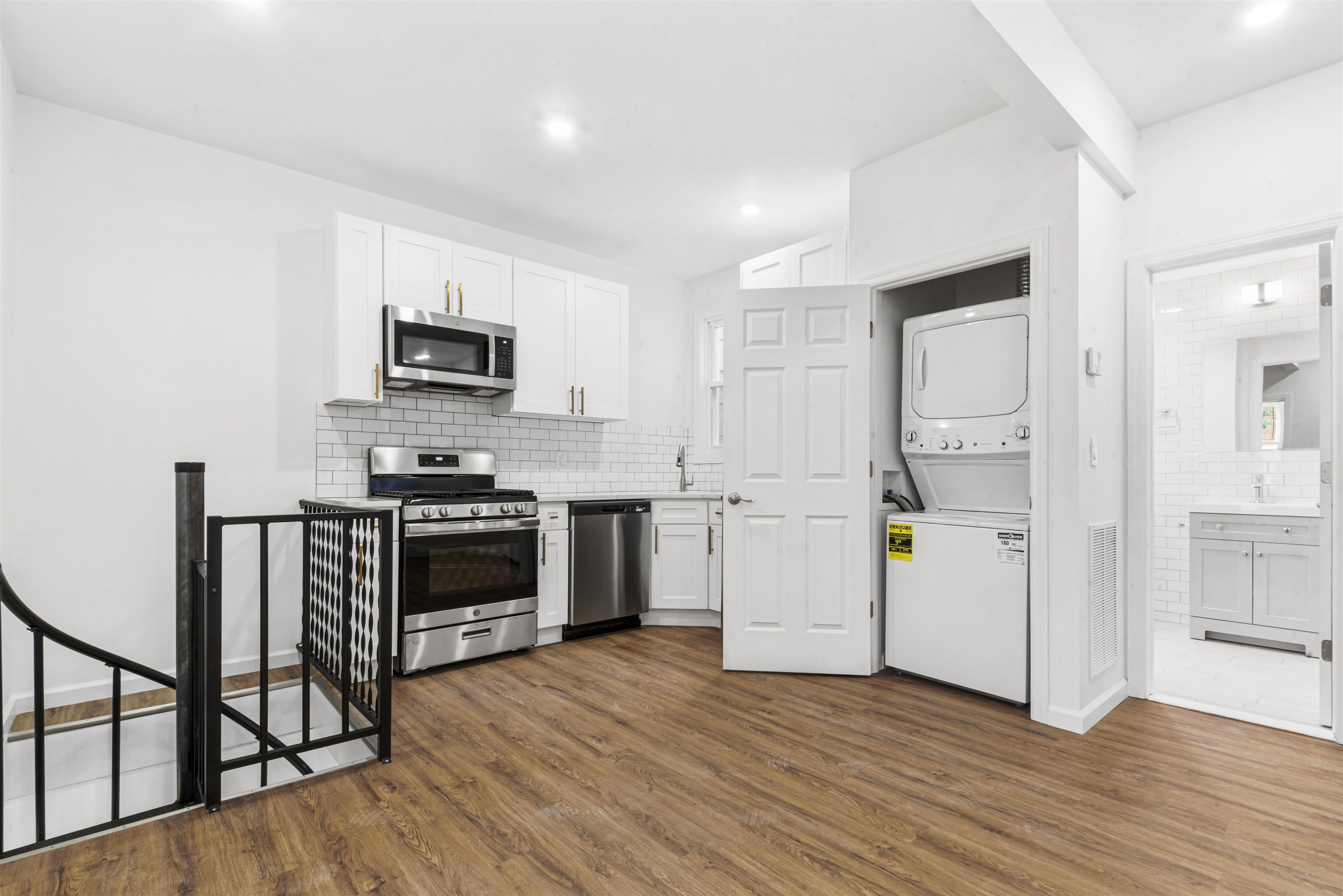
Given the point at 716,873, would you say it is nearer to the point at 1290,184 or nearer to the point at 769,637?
the point at 769,637

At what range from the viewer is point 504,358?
4.10m

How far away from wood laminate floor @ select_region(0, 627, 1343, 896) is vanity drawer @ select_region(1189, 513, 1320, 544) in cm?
175

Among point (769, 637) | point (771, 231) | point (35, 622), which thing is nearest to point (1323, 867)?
point (769, 637)

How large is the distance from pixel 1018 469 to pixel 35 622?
3783mm

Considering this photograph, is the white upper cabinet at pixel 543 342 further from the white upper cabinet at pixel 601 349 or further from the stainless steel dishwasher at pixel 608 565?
the stainless steel dishwasher at pixel 608 565

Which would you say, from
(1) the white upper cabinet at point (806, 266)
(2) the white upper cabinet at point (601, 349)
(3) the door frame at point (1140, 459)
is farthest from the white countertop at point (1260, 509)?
(2) the white upper cabinet at point (601, 349)

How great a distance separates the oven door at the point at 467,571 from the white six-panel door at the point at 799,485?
118 cm

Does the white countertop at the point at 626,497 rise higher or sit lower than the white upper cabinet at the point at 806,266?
lower

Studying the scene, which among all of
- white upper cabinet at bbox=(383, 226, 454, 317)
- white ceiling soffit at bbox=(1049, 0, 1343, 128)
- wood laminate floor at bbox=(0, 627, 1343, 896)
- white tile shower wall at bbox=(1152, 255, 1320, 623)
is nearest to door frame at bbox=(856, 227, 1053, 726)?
wood laminate floor at bbox=(0, 627, 1343, 896)

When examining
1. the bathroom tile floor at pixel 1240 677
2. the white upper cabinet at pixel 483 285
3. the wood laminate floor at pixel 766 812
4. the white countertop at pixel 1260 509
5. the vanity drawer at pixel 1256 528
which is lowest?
the bathroom tile floor at pixel 1240 677

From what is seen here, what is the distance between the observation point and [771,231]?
15.2ft

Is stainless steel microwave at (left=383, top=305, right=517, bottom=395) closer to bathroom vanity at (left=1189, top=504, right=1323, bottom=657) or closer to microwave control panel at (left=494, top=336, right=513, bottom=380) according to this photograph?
microwave control panel at (left=494, top=336, right=513, bottom=380)

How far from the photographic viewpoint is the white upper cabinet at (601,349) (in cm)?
457

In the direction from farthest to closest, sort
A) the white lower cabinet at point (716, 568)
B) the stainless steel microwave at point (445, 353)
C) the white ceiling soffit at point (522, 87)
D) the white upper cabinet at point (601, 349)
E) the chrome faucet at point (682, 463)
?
the chrome faucet at point (682, 463), the white upper cabinet at point (601, 349), the white lower cabinet at point (716, 568), the stainless steel microwave at point (445, 353), the white ceiling soffit at point (522, 87)
